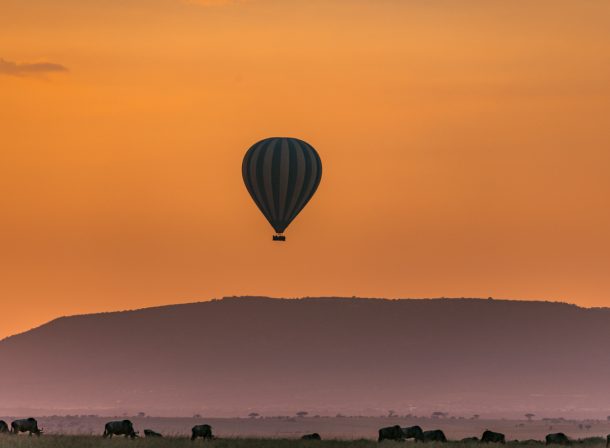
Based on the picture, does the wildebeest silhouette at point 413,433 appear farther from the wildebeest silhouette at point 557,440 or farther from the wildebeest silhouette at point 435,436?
the wildebeest silhouette at point 557,440

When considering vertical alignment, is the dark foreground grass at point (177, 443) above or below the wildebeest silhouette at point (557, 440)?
below

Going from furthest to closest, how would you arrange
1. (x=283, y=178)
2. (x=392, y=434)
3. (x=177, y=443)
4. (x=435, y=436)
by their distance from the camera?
1. (x=283, y=178)
2. (x=435, y=436)
3. (x=392, y=434)
4. (x=177, y=443)

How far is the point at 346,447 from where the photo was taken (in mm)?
71250

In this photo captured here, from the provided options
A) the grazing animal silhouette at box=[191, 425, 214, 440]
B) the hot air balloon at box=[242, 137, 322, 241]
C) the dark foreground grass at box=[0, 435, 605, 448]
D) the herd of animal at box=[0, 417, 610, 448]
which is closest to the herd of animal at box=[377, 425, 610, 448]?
the herd of animal at box=[0, 417, 610, 448]

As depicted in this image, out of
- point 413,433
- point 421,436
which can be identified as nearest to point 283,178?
point 413,433

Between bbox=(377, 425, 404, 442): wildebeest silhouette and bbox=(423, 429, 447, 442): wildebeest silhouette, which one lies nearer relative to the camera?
bbox=(377, 425, 404, 442): wildebeest silhouette

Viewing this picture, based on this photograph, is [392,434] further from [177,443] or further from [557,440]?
[177,443]

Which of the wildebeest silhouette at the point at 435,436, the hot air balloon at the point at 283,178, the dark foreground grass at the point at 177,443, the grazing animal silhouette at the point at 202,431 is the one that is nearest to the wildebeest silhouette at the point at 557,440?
the wildebeest silhouette at the point at 435,436

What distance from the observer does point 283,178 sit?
4427 inches

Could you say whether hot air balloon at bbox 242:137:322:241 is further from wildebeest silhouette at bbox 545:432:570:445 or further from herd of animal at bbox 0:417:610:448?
wildebeest silhouette at bbox 545:432:570:445

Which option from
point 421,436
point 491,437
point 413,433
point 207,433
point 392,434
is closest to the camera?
point 207,433

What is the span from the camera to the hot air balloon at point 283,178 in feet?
367

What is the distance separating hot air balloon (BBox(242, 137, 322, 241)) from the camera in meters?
112

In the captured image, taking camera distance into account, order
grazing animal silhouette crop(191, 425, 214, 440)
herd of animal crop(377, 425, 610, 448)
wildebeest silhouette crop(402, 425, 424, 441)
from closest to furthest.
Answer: grazing animal silhouette crop(191, 425, 214, 440) → herd of animal crop(377, 425, 610, 448) → wildebeest silhouette crop(402, 425, 424, 441)
